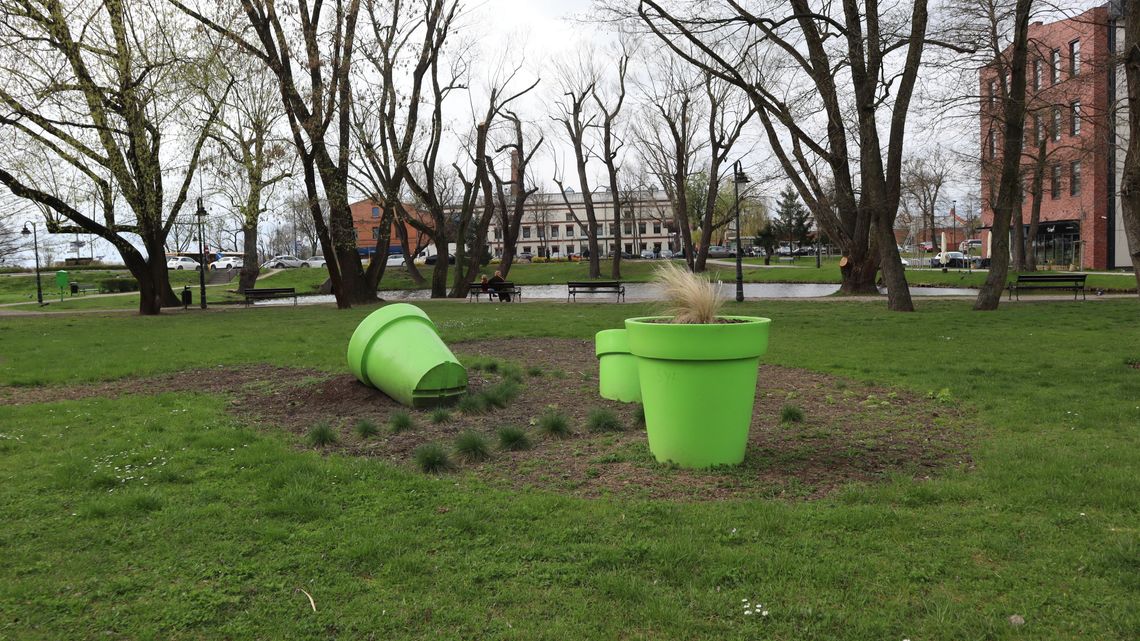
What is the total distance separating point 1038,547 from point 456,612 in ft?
8.65

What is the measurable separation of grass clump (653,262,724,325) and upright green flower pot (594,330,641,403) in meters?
2.25

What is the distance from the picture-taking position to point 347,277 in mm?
24672

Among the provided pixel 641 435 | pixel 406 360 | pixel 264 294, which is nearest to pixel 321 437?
pixel 406 360

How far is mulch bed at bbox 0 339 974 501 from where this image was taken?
472cm

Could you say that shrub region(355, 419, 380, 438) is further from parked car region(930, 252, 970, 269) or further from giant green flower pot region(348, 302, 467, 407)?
parked car region(930, 252, 970, 269)

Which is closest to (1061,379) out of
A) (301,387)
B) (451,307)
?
(301,387)

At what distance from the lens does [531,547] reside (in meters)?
3.63

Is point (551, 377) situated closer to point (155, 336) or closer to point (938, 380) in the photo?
point (938, 380)

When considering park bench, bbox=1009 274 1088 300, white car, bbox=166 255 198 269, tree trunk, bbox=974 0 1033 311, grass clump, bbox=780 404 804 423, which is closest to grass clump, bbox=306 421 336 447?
grass clump, bbox=780 404 804 423

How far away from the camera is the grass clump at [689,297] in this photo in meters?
4.87

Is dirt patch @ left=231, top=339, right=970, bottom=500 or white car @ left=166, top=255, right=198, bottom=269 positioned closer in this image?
dirt patch @ left=231, top=339, right=970, bottom=500

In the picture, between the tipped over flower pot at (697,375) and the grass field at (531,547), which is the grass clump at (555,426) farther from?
the grass field at (531,547)

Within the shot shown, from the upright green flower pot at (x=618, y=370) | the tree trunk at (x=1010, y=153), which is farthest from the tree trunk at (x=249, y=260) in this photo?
the upright green flower pot at (x=618, y=370)

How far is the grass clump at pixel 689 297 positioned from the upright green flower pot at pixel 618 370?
2.25 meters
